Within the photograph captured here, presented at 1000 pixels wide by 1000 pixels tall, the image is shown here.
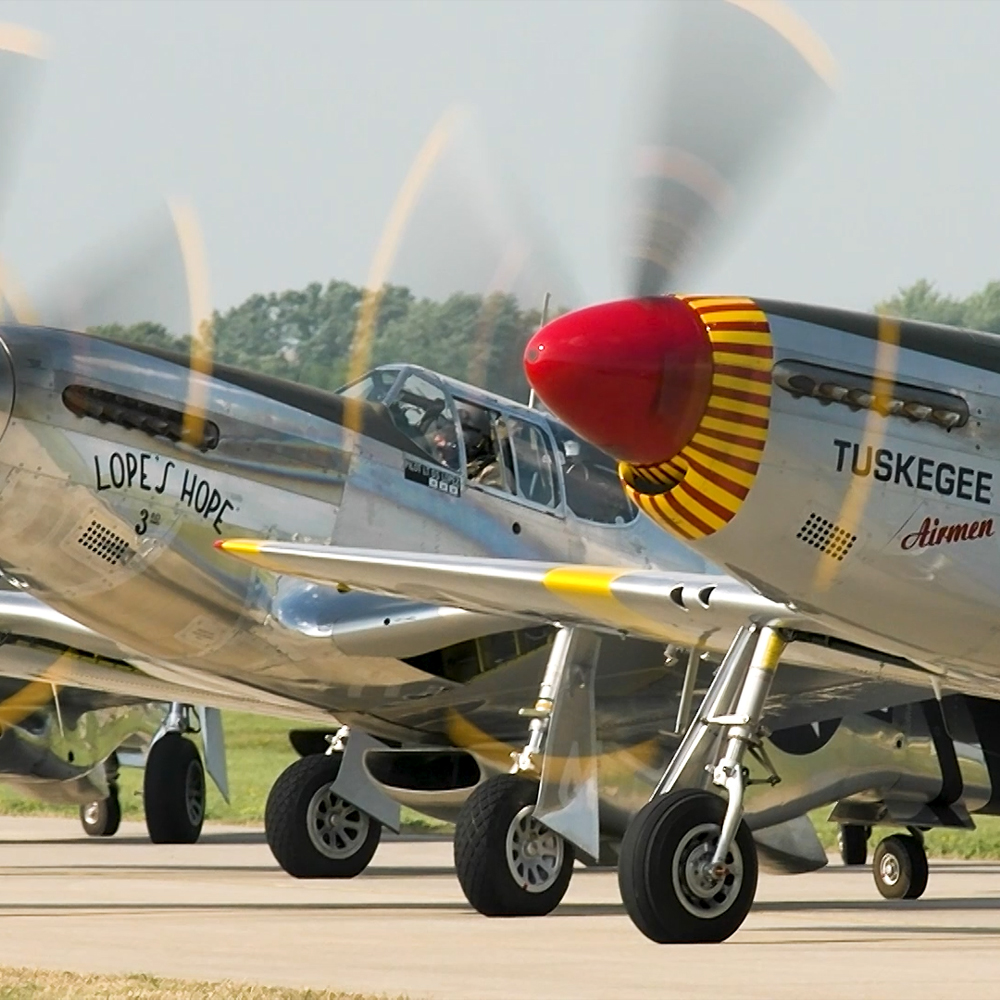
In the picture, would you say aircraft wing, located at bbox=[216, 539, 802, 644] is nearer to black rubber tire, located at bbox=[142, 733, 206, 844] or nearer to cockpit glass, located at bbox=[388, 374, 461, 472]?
cockpit glass, located at bbox=[388, 374, 461, 472]

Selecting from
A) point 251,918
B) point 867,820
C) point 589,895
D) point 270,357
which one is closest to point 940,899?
point 867,820

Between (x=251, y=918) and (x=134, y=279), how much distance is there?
3.93 metres

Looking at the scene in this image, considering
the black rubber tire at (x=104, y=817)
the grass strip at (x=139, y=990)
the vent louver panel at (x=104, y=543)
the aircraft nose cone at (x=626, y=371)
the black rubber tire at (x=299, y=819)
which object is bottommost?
the black rubber tire at (x=104, y=817)

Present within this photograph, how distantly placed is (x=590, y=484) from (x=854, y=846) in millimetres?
4735

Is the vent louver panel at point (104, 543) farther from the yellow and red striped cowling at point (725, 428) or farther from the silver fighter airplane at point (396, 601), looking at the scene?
the yellow and red striped cowling at point (725, 428)

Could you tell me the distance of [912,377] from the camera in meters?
8.27

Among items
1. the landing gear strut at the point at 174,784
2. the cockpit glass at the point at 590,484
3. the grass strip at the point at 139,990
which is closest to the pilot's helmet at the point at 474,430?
the cockpit glass at the point at 590,484

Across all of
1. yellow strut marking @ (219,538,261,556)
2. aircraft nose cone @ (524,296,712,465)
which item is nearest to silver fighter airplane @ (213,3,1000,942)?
aircraft nose cone @ (524,296,712,465)

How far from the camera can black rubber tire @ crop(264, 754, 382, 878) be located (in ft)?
43.3

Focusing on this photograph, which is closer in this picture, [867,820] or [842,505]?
[842,505]

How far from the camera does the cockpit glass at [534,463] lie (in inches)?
506

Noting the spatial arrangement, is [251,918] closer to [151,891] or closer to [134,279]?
[151,891]

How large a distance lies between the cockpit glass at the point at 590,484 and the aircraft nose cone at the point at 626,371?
4968 mm

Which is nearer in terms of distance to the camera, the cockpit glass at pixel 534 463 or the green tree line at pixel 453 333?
the green tree line at pixel 453 333
